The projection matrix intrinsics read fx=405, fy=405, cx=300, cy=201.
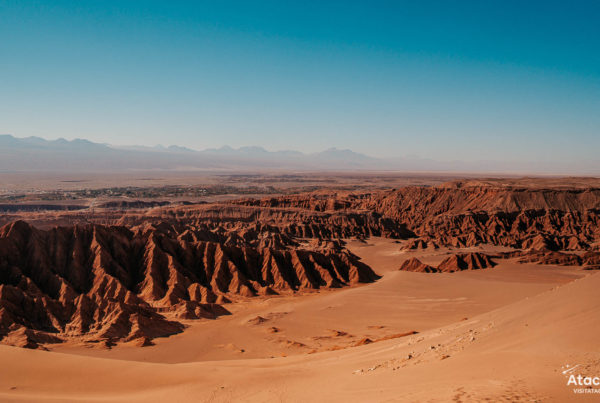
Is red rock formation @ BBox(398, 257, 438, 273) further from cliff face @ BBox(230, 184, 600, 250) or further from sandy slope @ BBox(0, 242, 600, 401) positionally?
sandy slope @ BBox(0, 242, 600, 401)

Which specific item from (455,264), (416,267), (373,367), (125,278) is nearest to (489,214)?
(455,264)

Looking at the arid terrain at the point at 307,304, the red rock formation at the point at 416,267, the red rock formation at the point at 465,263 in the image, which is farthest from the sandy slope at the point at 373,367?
the red rock formation at the point at 465,263

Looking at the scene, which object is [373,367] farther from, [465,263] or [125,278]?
[465,263]

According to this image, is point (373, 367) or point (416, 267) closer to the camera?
point (373, 367)

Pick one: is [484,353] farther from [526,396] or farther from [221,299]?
[221,299]

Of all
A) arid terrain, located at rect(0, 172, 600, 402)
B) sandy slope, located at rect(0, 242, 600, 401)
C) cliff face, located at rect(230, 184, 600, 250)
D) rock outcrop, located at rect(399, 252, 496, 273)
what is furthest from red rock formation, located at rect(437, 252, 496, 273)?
sandy slope, located at rect(0, 242, 600, 401)

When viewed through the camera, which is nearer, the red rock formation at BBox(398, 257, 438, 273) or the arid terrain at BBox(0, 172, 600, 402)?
the arid terrain at BBox(0, 172, 600, 402)
